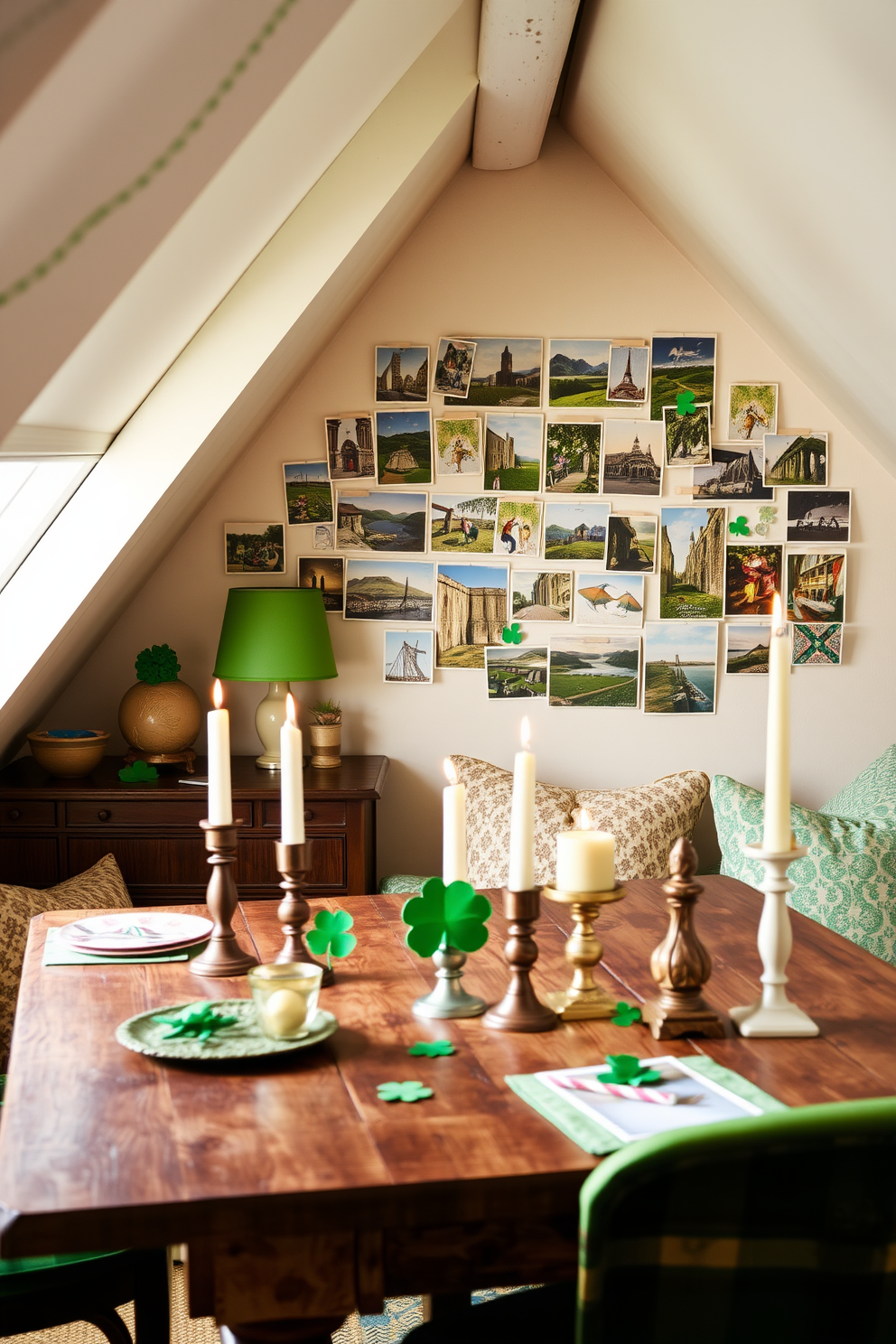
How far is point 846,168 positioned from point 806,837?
1.40 metres

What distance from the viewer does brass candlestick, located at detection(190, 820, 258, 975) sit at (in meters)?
1.59

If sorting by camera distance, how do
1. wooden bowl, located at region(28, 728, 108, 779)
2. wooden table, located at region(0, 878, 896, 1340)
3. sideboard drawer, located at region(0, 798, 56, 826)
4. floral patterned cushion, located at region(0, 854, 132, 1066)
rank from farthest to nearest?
wooden bowl, located at region(28, 728, 108, 779), sideboard drawer, located at region(0, 798, 56, 826), floral patterned cushion, located at region(0, 854, 132, 1066), wooden table, located at region(0, 878, 896, 1340)

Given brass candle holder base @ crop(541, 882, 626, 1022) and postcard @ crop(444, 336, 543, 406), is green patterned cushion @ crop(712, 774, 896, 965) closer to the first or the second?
brass candle holder base @ crop(541, 882, 626, 1022)

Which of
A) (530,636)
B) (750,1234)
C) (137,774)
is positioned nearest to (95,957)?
(750,1234)

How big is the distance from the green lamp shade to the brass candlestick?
4.91 feet

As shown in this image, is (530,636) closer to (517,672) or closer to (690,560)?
(517,672)

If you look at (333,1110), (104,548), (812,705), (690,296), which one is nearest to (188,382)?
(104,548)

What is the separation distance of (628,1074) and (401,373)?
2591 mm

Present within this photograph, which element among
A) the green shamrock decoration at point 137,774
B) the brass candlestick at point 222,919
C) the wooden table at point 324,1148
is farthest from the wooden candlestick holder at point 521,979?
the green shamrock decoration at point 137,774

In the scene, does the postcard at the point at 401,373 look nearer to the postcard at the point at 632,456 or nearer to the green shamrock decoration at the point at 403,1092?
the postcard at the point at 632,456

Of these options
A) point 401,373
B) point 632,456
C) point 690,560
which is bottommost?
point 690,560

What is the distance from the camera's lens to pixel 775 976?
1.43 m

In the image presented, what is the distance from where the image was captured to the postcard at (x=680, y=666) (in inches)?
138

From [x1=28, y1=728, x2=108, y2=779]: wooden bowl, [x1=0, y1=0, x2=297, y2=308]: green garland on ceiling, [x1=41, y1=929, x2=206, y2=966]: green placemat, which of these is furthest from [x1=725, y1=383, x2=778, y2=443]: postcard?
[x1=0, y1=0, x2=297, y2=308]: green garland on ceiling
